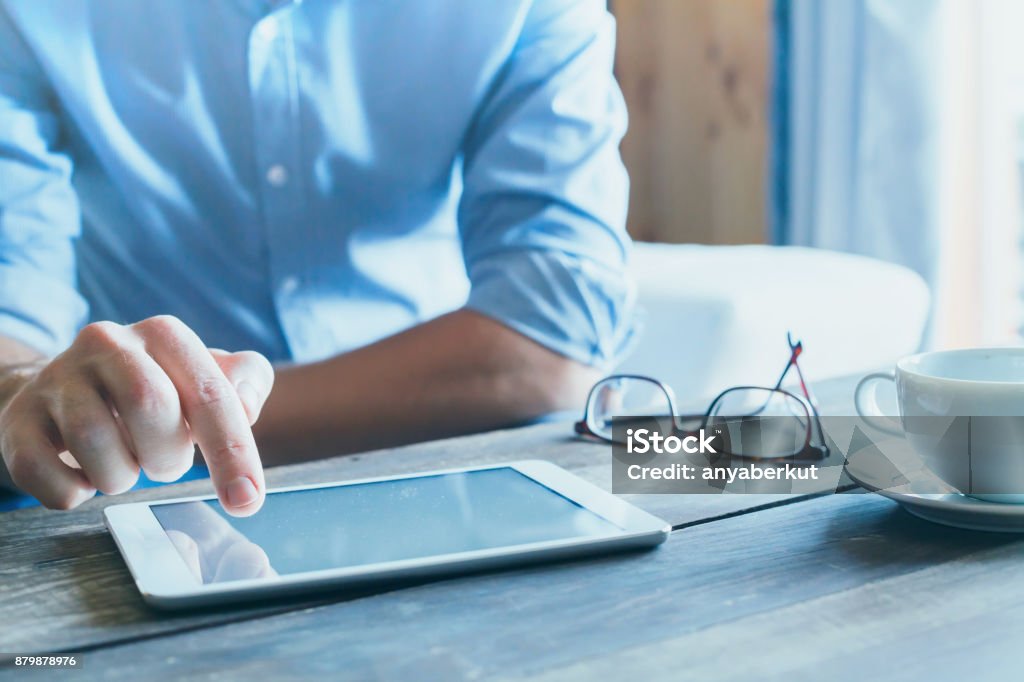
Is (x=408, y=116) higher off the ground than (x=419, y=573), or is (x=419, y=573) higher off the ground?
(x=408, y=116)

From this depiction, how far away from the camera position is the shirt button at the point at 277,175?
103 cm

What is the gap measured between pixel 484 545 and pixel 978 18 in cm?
190

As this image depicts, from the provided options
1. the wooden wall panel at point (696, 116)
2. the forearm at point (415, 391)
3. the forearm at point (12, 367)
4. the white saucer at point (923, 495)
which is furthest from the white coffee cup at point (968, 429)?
the wooden wall panel at point (696, 116)

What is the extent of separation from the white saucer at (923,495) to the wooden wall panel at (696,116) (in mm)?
2142

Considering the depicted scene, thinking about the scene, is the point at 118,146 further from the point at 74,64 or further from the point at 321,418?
the point at 321,418

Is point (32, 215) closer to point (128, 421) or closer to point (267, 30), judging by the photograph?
point (267, 30)

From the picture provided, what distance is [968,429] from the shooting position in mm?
487

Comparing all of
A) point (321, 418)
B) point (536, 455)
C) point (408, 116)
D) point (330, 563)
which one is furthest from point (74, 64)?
point (330, 563)

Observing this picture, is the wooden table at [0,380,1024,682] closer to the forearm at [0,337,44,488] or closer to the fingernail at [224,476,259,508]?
the fingernail at [224,476,259,508]

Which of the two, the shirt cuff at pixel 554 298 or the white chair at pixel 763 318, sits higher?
the shirt cuff at pixel 554 298

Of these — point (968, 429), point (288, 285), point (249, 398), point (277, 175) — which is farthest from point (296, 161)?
point (968, 429)

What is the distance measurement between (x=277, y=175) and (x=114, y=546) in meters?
A: 0.60

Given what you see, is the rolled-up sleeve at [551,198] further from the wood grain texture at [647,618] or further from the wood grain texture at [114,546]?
the wood grain texture at [647,618]

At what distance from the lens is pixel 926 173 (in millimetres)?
2037
